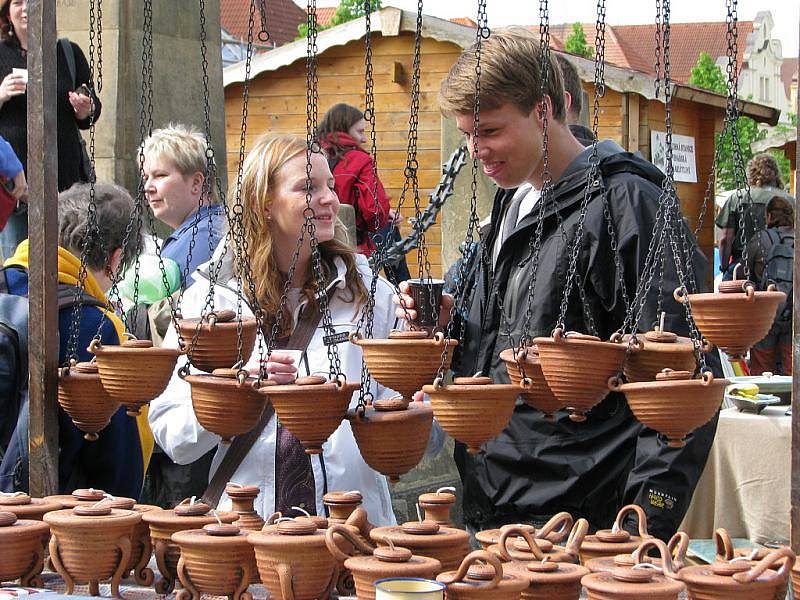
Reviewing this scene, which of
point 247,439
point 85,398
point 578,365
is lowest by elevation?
point 247,439

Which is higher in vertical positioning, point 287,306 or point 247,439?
point 287,306

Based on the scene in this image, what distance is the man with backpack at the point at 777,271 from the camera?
6.77 metres

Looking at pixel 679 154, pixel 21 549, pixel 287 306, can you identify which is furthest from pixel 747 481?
pixel 679 154

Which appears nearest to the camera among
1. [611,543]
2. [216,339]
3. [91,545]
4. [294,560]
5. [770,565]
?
[770,565]

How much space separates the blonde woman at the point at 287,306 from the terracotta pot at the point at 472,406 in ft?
1.91

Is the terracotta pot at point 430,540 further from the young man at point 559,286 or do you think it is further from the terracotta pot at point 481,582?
the young man at point 559,286

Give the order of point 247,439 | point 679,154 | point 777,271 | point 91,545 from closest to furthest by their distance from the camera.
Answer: point 91,545, point 247,439, point 777,271, point 679,154

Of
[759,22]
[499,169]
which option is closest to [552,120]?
[499,169]

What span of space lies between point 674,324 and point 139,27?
3.58m

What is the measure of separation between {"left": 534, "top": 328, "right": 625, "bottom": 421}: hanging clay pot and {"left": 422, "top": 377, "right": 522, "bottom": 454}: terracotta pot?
0.27 feet

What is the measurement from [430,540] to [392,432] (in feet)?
0.96

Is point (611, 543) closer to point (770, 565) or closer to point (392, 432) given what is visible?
point (770, 565)

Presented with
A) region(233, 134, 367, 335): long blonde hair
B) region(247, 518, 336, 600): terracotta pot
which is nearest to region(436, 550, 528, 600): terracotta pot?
region(247, 518, 336, 600): terracotta pot

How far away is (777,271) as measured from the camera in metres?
6.80
